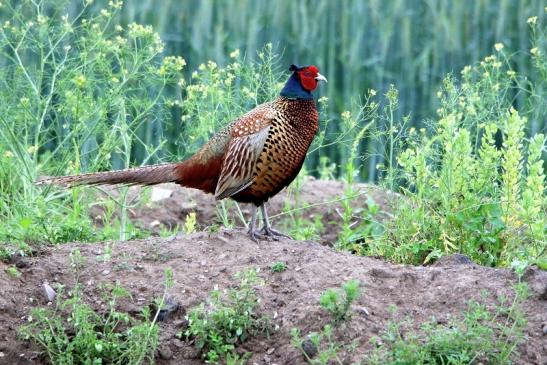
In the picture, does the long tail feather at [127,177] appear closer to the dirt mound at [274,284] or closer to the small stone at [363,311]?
the dirt mound at [274,284]

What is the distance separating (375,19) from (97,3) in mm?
2578

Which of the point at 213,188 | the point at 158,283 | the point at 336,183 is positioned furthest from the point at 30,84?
the point at 336,183

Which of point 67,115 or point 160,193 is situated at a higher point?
point 67,115

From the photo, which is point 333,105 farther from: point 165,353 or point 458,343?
point 458,343

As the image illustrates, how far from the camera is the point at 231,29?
1002cm

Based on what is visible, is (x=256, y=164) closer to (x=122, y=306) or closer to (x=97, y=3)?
(x=122, y=306)

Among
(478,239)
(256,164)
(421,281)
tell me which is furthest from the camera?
(256,164)

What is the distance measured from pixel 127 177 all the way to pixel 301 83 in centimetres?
114

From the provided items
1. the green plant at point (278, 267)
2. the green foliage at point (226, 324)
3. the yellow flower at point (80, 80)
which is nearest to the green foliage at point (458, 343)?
the green foliage at point (226, 324)

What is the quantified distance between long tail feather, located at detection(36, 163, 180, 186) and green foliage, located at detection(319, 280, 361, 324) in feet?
5.90

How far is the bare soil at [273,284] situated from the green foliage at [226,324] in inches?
2.1

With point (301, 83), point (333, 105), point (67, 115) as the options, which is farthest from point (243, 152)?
point (333, 105)

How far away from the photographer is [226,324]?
4863mm

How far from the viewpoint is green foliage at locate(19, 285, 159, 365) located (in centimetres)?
470
